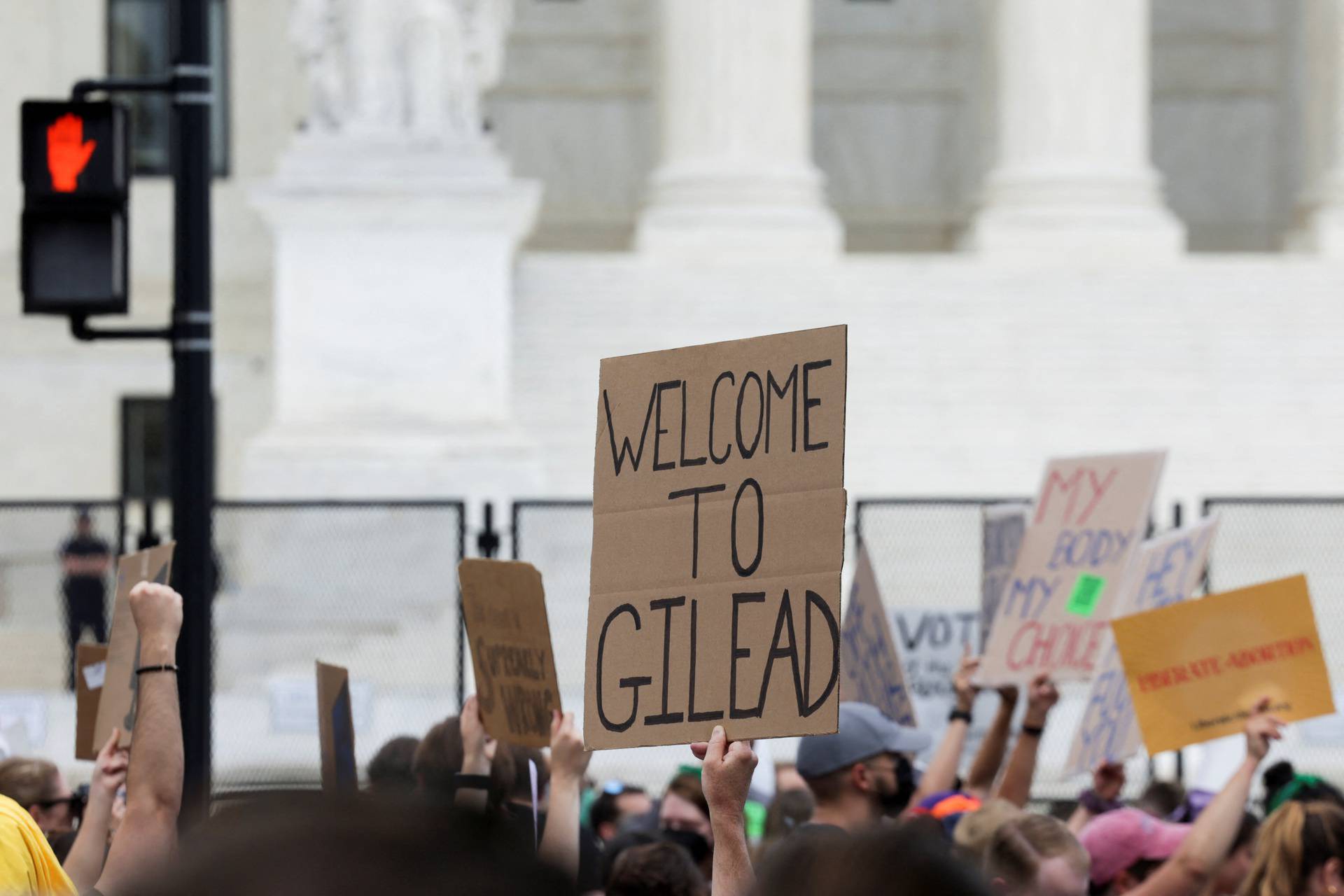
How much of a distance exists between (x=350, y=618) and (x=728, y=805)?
1288cm

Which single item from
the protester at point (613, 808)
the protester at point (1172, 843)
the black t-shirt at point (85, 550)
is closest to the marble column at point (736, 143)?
the black t-shirt at point (85, 550)

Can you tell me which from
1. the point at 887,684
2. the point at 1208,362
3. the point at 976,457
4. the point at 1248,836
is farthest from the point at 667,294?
the point at 1248,836

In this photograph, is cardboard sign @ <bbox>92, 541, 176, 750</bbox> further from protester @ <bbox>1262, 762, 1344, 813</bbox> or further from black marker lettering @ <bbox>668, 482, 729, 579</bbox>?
protester @ <bbox>1262, 762, 1344, 813</bbox>

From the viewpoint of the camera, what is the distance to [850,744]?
577 centimetres

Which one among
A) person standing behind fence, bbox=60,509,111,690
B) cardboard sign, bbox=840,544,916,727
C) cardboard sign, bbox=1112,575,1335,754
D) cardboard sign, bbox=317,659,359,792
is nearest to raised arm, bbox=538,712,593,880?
cardboard sign, bbox=317,659,359,792

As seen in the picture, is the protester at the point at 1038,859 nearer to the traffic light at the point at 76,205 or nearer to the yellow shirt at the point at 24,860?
the yellow shirt at the point at 24,860

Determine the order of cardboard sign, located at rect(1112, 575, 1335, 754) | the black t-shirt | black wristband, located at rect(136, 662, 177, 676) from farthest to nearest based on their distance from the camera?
the black t-shirt, cardboard sign, located at rect(1112, 575, 1335, 754), black wristband, located at rect(136, 662, 177, 676)

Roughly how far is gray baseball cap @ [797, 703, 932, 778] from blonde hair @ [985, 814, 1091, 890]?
59 centimetres

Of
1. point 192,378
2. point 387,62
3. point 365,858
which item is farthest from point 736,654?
point 387,62

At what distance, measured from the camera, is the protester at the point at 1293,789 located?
5.96 metres

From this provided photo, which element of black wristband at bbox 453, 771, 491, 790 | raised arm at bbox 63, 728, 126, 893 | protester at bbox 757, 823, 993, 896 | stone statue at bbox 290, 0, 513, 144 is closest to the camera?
protester at bbox 757, 823, 993, 896

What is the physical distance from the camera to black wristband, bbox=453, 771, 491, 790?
5.44m

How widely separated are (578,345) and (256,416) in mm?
7534

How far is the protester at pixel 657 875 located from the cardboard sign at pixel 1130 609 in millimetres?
2403
